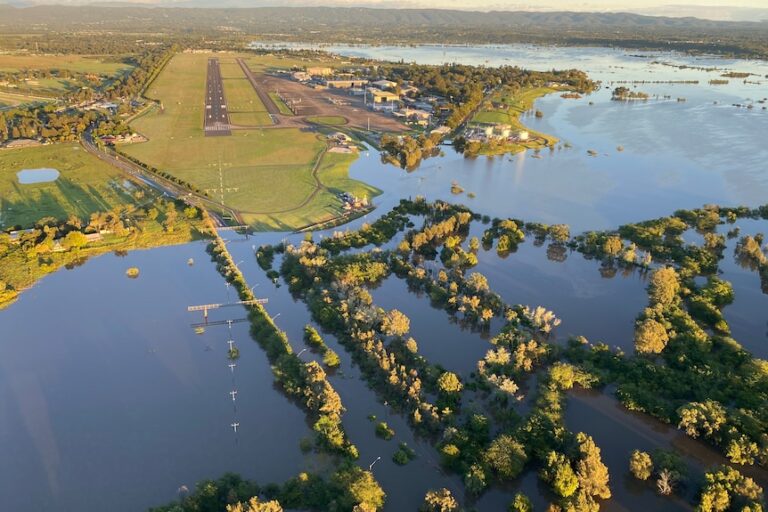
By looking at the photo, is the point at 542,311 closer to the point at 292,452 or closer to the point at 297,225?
the point at 292,452

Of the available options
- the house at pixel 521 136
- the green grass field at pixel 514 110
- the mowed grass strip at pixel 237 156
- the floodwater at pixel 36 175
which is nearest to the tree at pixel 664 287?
the mowed grass strip at pixel 237 156

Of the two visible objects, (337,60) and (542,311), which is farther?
(337,60)

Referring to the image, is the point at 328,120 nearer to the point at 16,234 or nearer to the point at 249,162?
the point at 249,162

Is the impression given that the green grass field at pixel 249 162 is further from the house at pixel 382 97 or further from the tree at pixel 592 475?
the tree at pixel 592 475

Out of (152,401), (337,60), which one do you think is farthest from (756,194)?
(337,60)

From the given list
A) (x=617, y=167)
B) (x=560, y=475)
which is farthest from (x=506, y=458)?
(x=617, y=167)

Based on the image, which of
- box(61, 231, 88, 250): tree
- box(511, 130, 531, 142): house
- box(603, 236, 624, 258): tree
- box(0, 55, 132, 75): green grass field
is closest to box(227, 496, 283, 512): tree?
box(61, 231, 88, 250): tree

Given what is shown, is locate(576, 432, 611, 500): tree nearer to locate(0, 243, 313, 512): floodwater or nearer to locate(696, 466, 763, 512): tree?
locate(696, 466, 763, 512): tree
